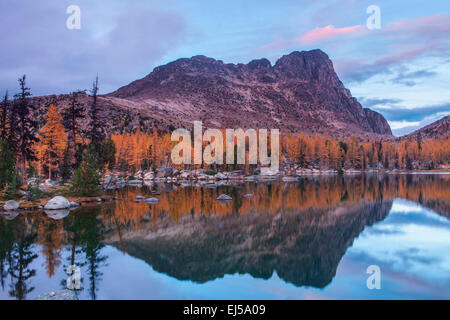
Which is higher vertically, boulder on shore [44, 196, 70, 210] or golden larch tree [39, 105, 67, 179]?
golden larch tree [39, 105, 67, 179]

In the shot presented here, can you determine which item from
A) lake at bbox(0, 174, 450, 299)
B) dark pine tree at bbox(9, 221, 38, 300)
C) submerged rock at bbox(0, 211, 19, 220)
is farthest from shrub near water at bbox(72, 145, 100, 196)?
dark pine tree at bbox(9, 221, 38, 300)

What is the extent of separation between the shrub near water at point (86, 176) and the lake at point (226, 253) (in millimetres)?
4562

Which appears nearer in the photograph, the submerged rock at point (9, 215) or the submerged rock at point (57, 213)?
the submerged rock at point (9, 215)

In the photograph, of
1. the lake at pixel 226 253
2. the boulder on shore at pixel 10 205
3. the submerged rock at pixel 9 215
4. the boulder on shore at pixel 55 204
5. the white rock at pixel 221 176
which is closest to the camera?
the lake at pixel 226 253

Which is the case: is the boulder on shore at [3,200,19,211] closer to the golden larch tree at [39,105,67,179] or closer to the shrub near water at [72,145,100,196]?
the shrub near water at [72,145,100,196]

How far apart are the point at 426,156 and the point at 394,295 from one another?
157m

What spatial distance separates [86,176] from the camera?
1423 inches

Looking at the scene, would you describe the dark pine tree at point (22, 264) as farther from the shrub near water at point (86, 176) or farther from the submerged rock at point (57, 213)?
the shrub near water at point (86, 176)

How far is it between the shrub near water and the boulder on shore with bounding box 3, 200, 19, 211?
20.8 feet

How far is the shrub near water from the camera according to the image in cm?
3591

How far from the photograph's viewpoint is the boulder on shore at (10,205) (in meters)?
30.3

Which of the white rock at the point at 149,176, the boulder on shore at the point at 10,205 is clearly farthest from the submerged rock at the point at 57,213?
the white rock at the point at 149,176
